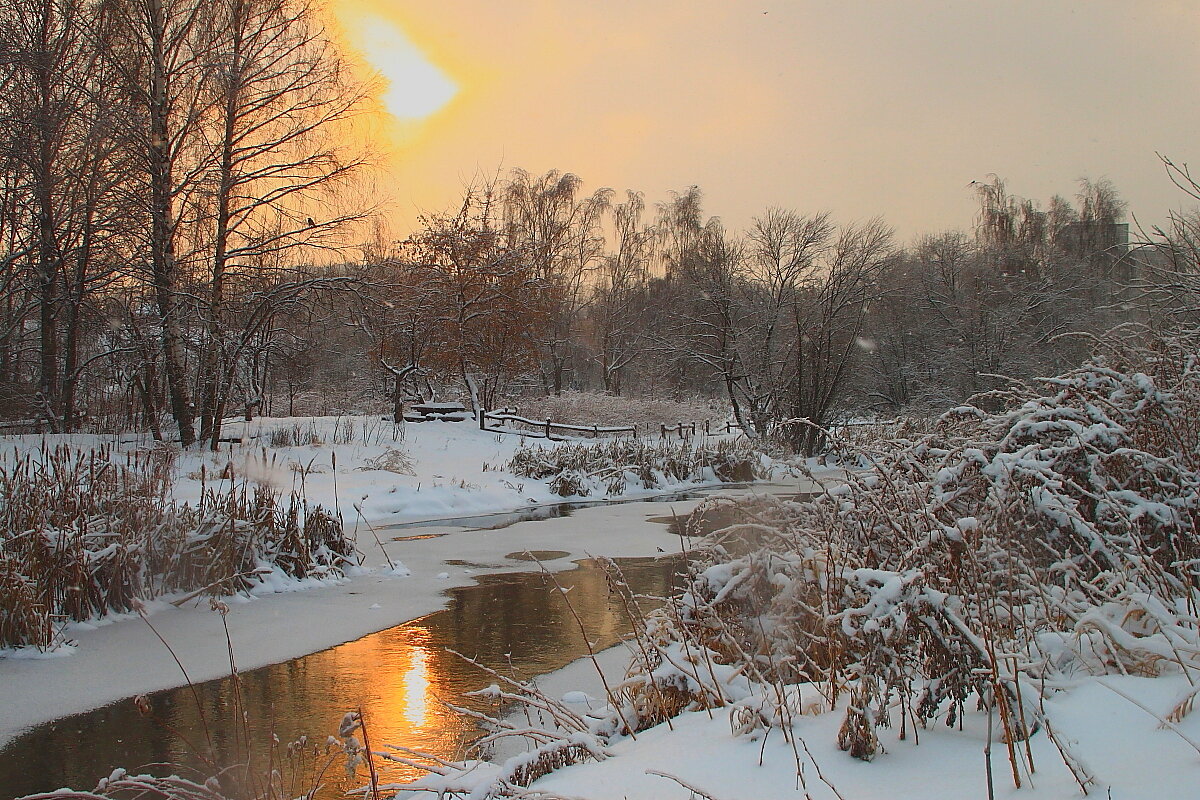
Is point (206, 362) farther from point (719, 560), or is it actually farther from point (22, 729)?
point (719, 560)

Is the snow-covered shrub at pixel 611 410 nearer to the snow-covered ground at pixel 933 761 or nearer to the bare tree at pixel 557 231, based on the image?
the bare tree at pixel 557 231

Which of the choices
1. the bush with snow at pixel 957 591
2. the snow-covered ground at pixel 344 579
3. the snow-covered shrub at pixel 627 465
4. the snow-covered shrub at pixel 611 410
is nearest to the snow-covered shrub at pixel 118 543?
the snow-covered ground at pixel 344 579

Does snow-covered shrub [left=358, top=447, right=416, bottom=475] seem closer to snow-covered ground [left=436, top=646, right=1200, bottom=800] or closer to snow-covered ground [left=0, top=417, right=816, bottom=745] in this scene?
snow-covered ground [left=0, top=417, right=816, bottom=745]

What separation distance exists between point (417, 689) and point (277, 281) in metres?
16.5

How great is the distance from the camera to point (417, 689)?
5145mm

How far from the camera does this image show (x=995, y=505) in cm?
314

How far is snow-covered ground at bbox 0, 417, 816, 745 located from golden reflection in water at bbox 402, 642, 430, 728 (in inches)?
35.5

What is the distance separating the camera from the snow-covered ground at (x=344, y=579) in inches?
215

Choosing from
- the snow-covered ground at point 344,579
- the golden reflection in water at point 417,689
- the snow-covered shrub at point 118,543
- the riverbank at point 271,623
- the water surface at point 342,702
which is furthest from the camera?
the snow-covered shrub at point 118,543

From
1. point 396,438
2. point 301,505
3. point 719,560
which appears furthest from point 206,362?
point 719,560

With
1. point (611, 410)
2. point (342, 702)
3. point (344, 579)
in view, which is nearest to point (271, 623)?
point (344, 579)

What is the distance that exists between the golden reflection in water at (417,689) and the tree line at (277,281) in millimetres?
2794

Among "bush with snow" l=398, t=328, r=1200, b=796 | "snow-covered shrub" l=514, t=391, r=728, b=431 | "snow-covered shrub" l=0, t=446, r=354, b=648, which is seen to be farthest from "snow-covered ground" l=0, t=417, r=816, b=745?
"snow-covered shrub" l=514, t=391, r=728, b=431

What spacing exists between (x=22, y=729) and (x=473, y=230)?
89.7ft
